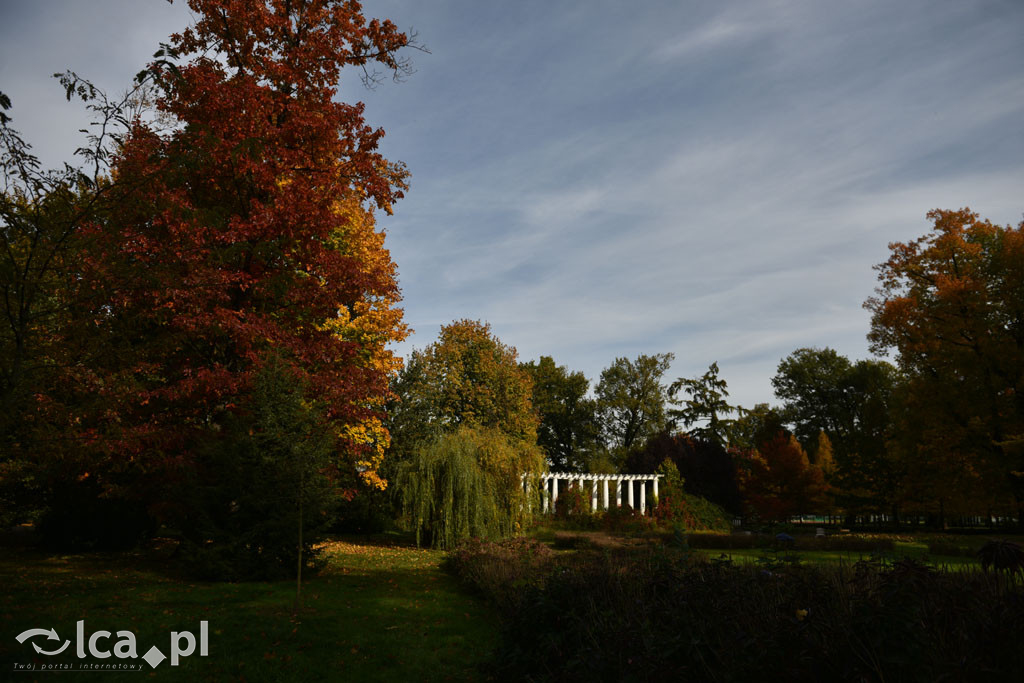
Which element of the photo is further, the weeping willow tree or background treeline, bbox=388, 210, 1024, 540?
background treeline, bbox=388, 210, 1024, 540

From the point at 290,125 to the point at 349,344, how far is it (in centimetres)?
490

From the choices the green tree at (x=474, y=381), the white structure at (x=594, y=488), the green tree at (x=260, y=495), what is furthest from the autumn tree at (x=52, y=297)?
the green tree at (x=474, y=381)

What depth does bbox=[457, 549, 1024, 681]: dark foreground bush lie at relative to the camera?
2633 mm

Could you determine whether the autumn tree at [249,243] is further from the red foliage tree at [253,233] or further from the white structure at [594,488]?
the white structure at [594,488]

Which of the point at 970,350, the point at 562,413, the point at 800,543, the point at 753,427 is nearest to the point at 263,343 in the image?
the point at 800,543

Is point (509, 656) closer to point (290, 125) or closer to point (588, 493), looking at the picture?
point (290, 125)

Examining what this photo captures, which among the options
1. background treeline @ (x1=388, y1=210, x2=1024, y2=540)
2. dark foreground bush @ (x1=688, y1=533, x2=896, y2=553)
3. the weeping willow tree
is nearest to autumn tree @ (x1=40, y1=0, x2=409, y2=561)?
the weeping willow tree

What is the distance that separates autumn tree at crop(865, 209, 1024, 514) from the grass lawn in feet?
57.4

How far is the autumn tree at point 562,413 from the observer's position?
43781 millimetres

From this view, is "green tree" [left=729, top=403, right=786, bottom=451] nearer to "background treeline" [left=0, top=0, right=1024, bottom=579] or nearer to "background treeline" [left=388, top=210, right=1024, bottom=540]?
"background treeline" [left=388, top=210, right=1024, bottom=540]

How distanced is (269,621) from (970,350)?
68.4ft

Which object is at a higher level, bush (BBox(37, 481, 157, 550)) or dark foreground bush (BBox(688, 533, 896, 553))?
bush (BBox(37, 481, 157, 550))

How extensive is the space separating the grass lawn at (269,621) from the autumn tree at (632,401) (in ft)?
109

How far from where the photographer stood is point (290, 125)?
12.8 m
